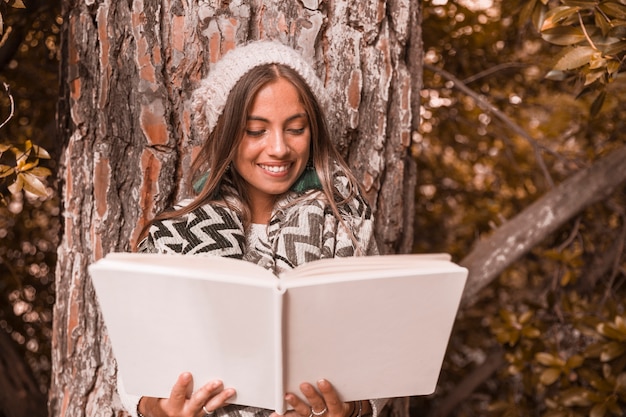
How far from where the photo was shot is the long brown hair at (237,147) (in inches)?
57.3

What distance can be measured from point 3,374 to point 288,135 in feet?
5.61

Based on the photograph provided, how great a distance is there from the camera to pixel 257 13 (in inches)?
69.5

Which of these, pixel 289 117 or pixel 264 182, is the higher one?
pixel 289 117

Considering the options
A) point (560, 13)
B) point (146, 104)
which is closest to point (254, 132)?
point (146, 104)

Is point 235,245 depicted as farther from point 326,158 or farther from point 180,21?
point 180,21

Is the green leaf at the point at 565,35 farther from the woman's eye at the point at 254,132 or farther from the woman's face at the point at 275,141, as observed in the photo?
the woman's eye at the point at 254,132

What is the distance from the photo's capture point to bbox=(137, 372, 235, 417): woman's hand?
4.24ft

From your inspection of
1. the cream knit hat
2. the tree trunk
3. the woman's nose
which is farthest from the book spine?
the tree trunk

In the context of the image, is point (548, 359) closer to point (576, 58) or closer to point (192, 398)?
point (576, 58)

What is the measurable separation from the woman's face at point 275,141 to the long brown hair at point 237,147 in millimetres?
17

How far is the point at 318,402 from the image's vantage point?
1.32 meters

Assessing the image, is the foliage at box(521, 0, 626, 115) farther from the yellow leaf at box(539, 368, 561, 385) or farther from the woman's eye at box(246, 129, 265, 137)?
the yellow leaf at box(539, 368, 561, 385)

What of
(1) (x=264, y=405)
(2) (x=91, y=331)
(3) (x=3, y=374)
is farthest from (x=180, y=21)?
(3) (x=3, y=374)

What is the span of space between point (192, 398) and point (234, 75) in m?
0.69
